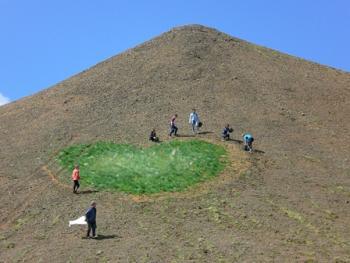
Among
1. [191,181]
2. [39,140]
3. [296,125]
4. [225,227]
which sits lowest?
[225,227]

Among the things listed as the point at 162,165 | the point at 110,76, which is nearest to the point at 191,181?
the point at 162,165

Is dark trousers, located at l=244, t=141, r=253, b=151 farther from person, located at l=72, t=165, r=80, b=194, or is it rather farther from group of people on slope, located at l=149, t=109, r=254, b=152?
person, located at l=72, t=165, r=80, b=194

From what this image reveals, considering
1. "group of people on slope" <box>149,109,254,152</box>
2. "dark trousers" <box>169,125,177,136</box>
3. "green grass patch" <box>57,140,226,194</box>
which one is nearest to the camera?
"green grass patch" <box>57,140,226,194</box>

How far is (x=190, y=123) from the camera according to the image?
40.6m

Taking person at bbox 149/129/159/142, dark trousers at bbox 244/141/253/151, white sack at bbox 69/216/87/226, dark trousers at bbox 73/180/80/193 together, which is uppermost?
person at bbox 149/129/159/142

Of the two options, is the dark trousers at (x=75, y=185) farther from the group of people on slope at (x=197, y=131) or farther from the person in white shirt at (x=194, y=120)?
the person in white shirt at (x=194, y=120)

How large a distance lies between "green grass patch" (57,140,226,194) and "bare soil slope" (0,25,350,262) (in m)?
1.15

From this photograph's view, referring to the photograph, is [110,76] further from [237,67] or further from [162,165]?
[162,165]

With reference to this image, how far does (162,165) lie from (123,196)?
4488mm

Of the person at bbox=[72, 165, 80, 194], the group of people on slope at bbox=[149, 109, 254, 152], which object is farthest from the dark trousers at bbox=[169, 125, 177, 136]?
the person at bbox=[72, 165, 80, 194]

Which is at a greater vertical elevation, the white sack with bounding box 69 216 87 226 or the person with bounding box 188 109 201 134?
the person with bounding box 188 109 201 134

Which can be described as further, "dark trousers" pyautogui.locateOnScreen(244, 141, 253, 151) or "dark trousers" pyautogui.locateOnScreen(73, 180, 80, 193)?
"dark trousers" pyautogui.locateOnScreen(244, 141, 253, 151)

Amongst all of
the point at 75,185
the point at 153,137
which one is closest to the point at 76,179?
the point at 75,185

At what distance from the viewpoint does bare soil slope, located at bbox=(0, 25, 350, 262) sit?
A: 25.4m
